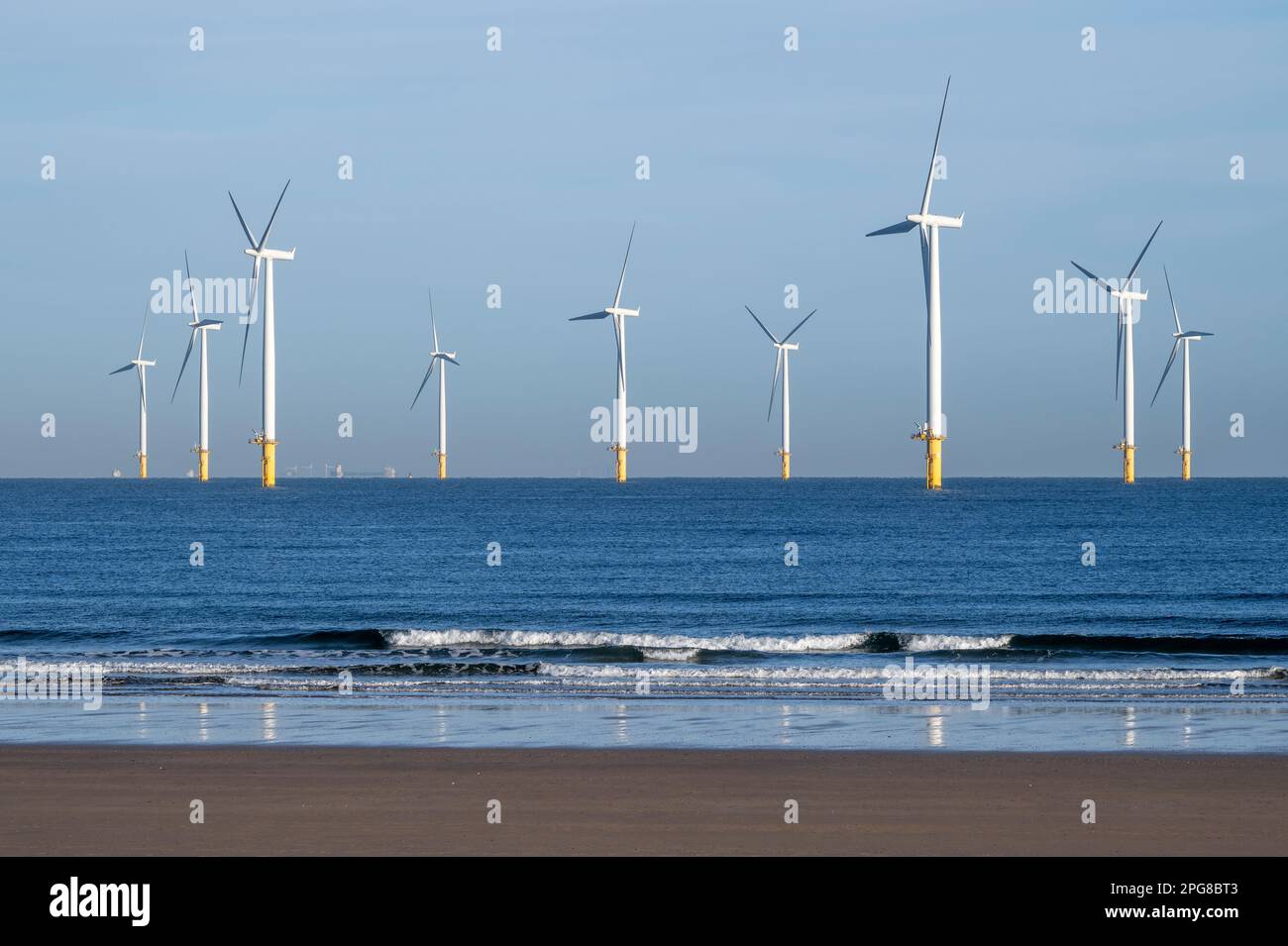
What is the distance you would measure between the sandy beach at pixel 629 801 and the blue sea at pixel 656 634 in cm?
190

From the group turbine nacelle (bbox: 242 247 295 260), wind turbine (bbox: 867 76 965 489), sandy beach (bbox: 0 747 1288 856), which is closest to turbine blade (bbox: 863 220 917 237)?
wind turbine (bbox: 867 76 965 489)

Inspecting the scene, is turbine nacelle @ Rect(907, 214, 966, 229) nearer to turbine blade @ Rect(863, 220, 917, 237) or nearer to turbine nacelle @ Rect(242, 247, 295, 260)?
turbine blade @ Rect(863, 220, 917, 237)

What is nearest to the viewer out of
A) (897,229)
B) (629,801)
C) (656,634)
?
(629,801)

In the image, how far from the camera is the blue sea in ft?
82.3

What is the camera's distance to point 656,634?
4497cm

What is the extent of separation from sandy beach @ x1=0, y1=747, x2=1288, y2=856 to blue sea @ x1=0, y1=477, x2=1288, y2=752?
1.90 metres

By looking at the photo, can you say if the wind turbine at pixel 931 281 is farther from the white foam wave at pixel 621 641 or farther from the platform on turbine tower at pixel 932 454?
the white foam wave at pixel 621 641

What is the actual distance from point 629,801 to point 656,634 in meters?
27.5

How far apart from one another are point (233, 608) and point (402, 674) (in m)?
20.3

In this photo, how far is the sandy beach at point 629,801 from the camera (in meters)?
15.1

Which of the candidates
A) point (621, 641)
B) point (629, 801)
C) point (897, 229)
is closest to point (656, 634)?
point (621, 641)

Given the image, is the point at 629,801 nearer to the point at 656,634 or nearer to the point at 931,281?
the point at 656,634

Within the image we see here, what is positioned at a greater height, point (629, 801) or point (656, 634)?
point (629, 801)
